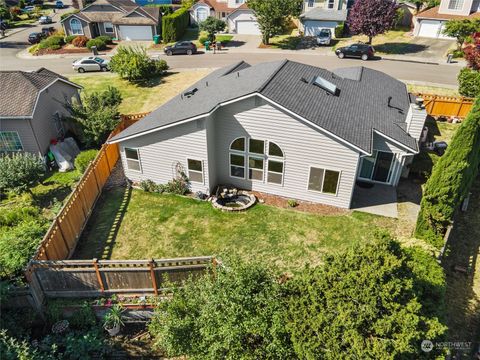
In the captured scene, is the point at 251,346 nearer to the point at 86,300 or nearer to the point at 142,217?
the point at 86,300

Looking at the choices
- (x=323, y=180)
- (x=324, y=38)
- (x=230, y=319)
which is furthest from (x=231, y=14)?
(x=230, y=319)

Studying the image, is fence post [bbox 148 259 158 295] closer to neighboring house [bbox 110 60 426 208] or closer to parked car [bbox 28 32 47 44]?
neighboring house [bbox 110 60 426 208]

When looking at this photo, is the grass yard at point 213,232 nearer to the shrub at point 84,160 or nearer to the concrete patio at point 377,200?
the concrete patio at point 377,200

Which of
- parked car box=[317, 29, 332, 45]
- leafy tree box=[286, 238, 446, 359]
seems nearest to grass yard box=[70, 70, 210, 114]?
parked car box=[317, 29, 332, 45]

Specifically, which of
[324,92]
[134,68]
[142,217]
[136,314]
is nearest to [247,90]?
[324,92]

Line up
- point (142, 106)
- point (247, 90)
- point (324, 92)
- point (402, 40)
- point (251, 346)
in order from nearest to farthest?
point (251, 346) → point (247, 90) → point (324, 92) → point (142, 106) → point (402, 40)

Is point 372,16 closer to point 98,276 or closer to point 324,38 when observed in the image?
point 324,38

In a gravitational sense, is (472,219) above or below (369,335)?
below
